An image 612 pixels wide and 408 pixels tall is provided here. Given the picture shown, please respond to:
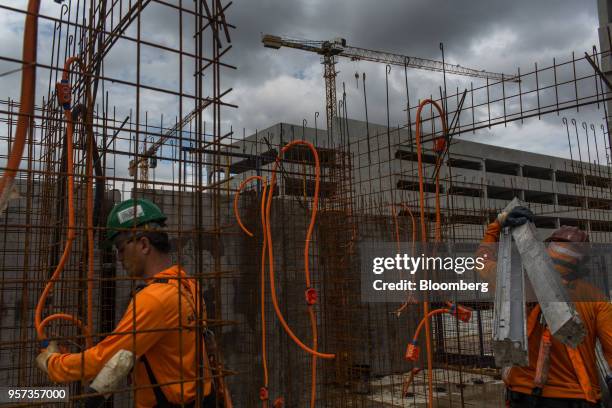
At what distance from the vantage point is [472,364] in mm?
8930

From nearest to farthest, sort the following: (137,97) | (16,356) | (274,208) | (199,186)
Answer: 1. (137,97)
2. (199,186)
3. (16,356)
4. (274,208)

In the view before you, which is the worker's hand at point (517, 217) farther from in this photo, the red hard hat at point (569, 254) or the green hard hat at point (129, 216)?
the green hard hat at point (129, 216)

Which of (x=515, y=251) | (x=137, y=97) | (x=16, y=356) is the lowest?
(x=16, y=356)

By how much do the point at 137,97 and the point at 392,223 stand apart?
7.31m

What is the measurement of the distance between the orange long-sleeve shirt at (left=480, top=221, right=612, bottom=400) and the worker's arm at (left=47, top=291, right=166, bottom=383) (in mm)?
2474

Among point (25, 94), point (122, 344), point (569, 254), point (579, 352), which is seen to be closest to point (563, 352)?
point (579, 352)

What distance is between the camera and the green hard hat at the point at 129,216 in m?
2.46


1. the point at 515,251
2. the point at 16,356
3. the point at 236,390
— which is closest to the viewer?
the point at 515,251

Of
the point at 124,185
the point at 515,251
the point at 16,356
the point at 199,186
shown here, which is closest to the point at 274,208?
the point at 124,185

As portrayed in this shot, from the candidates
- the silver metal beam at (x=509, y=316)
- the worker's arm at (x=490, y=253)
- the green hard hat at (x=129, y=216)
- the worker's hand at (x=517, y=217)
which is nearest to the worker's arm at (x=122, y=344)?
the green hard hat at (x=129, y=216)

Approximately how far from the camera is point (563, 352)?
10.6 ft

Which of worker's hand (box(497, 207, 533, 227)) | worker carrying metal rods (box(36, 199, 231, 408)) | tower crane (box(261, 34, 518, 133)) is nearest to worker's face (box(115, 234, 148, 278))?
worker carrying metal rods (box(36, 199, 231, 408))

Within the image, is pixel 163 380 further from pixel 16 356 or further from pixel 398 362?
pixel 398 362

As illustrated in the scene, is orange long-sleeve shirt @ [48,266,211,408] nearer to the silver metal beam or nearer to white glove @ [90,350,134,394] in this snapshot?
white glove @ [90,350,134,394]
